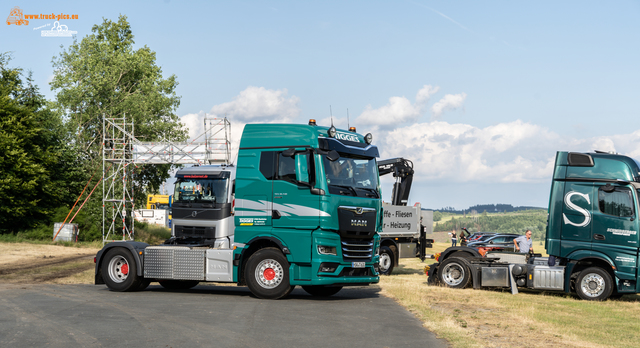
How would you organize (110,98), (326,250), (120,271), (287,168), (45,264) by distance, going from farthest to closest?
(110,98) < (45,264) < (120,271) < (287,168) < (326,250)

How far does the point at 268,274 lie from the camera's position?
43.5ft

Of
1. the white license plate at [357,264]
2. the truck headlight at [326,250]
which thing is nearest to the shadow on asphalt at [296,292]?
the white license plate at [357,264]

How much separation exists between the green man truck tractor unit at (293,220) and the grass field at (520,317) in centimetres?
192

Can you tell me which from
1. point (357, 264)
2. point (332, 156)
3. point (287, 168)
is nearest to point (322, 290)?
point (357, 264)

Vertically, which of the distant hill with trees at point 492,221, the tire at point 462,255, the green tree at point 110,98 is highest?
the green tree at point 110,98

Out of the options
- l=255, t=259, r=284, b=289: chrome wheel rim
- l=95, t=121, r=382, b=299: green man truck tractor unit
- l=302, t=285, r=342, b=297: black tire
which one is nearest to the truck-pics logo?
l=95, t=121, r=382, b=299: green man truck tractor unit

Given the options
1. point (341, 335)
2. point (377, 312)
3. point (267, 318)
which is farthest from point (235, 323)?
point (377, 312)

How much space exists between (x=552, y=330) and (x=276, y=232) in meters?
5.87

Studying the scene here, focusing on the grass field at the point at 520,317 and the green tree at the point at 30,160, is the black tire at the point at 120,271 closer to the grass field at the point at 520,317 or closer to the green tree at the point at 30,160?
the grass field at the point at 520,317

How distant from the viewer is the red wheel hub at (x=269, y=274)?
1323 cm

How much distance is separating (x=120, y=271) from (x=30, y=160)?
27659mm

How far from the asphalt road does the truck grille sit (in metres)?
1.00

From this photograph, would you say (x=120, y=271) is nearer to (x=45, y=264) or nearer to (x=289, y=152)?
(x=289, y=152)

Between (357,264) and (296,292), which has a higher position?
(357,264)
